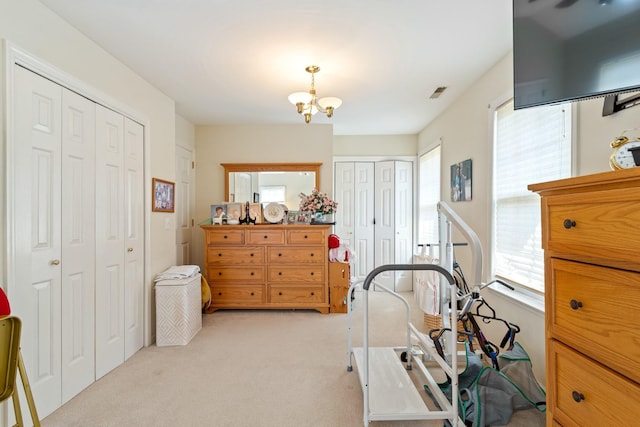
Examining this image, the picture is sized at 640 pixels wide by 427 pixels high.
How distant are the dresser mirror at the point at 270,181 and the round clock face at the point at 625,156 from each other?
3520 millimetres

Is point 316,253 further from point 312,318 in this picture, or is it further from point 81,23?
point 81,23

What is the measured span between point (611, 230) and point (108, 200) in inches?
116

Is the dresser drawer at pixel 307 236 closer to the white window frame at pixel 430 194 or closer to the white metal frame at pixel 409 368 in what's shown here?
the white window frame at pixel 430 194

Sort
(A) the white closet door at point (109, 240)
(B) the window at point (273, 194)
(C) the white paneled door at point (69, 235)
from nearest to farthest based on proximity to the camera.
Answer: (C) the white paneled door at point (69, 235) < (A) the white closet door at point (109, 240) < (B) the window at point (273, 194)

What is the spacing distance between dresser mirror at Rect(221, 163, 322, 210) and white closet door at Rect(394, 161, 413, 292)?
1451mm

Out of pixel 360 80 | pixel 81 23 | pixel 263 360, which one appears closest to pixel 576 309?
pixel 263 360

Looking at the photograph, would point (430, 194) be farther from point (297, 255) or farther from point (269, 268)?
point (269, 268)

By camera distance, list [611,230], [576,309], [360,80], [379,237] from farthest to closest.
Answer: [379,237] → [360,80] → [576,309] → [611,230]

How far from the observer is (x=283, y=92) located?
3.23 meters

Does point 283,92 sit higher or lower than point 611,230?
higher

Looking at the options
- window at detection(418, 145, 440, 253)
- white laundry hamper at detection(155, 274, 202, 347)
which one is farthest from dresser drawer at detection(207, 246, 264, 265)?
window at detection(418, 145, 440, 253)

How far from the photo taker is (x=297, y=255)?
3824mm

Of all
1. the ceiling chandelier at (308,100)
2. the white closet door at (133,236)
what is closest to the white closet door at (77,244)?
the white closet door at (133,236)

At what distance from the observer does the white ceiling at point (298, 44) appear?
1898 millimetres
